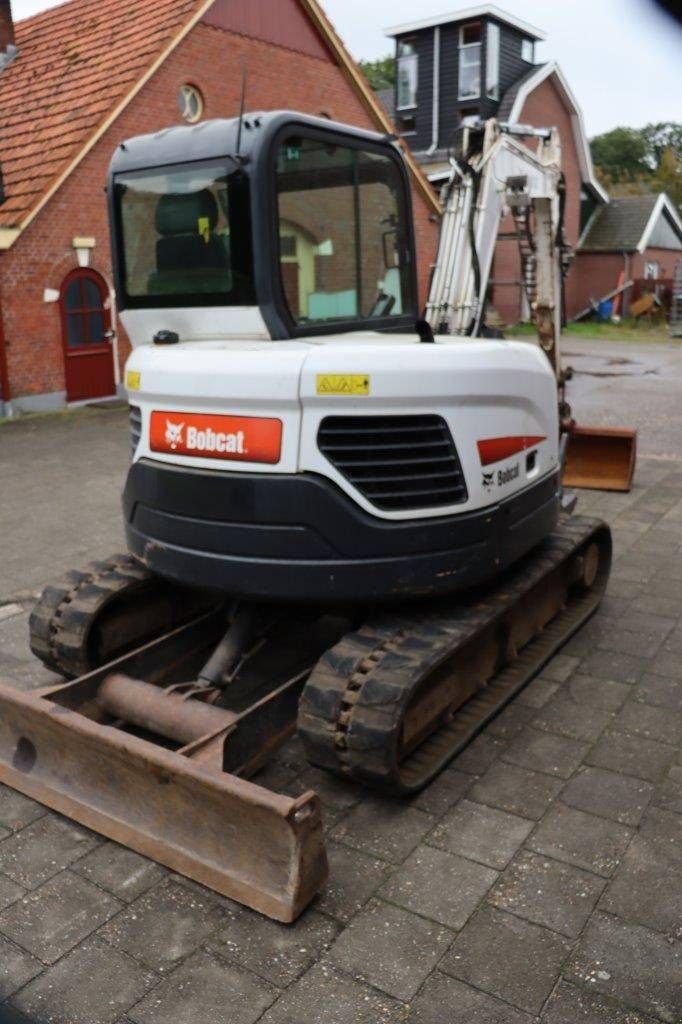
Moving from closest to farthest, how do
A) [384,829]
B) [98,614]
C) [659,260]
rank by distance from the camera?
[384,829] → [98,614] → [659,260]

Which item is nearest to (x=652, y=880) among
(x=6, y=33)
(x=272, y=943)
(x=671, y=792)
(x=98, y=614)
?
(x=671, y=792)

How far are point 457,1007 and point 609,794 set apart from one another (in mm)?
1318

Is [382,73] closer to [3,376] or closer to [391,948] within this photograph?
[3,376]

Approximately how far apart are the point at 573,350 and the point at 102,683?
20644 mm

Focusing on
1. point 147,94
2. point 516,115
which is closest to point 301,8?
point 147,94

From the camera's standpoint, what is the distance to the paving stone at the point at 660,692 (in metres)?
4.46

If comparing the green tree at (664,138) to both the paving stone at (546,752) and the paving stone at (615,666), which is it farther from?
the paving stone at (615,666)

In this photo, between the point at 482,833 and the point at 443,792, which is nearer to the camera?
the point at 482,833

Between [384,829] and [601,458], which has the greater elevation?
[601,458]

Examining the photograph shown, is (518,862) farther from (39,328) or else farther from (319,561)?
(39,328)

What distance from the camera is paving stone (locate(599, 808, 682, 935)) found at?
2988 millimetres

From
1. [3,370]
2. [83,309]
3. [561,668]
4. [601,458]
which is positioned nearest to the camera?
[561,668]

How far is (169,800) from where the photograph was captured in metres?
3.25

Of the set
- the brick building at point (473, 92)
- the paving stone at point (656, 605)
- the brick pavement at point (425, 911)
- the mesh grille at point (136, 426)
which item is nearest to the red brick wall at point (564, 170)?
the brick building at point (473, 92)
